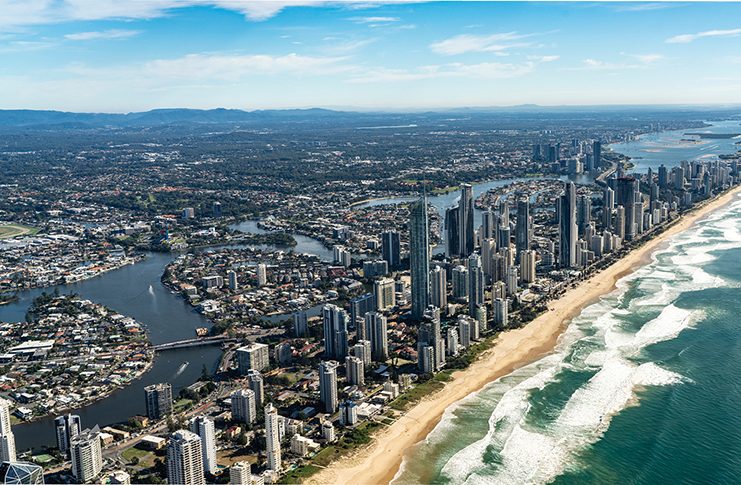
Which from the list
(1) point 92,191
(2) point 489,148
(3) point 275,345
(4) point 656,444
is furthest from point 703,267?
(2) point 489,148

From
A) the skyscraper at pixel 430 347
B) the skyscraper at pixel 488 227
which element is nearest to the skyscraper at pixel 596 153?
the skyscraper at pixel 488 227

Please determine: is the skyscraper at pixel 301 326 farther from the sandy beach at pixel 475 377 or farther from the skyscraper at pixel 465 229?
the skyscraper at pixel 465 229

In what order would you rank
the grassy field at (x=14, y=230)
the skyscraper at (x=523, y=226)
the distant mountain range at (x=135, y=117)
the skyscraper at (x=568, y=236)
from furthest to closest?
the distant mountain range at (x=135, y=117)
the grassy field at (x=14, y=230)
the skyscraper at (x=523, y=226)
the skyscraper at (x=568, y=236)

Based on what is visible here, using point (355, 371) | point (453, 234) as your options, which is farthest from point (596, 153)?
point (355, 371)

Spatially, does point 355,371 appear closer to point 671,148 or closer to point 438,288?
point 438,288

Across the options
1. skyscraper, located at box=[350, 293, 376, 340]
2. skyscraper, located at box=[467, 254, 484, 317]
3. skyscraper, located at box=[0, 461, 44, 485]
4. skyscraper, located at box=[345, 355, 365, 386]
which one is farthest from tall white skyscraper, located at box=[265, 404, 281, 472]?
skyscraper, located at box=[467, 254, 484, 317]

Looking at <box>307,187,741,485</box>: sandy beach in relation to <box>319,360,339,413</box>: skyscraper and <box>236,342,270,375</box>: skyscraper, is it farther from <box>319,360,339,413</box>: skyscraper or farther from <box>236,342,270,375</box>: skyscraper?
<box>236,342,270,375</box>: skyscraper
